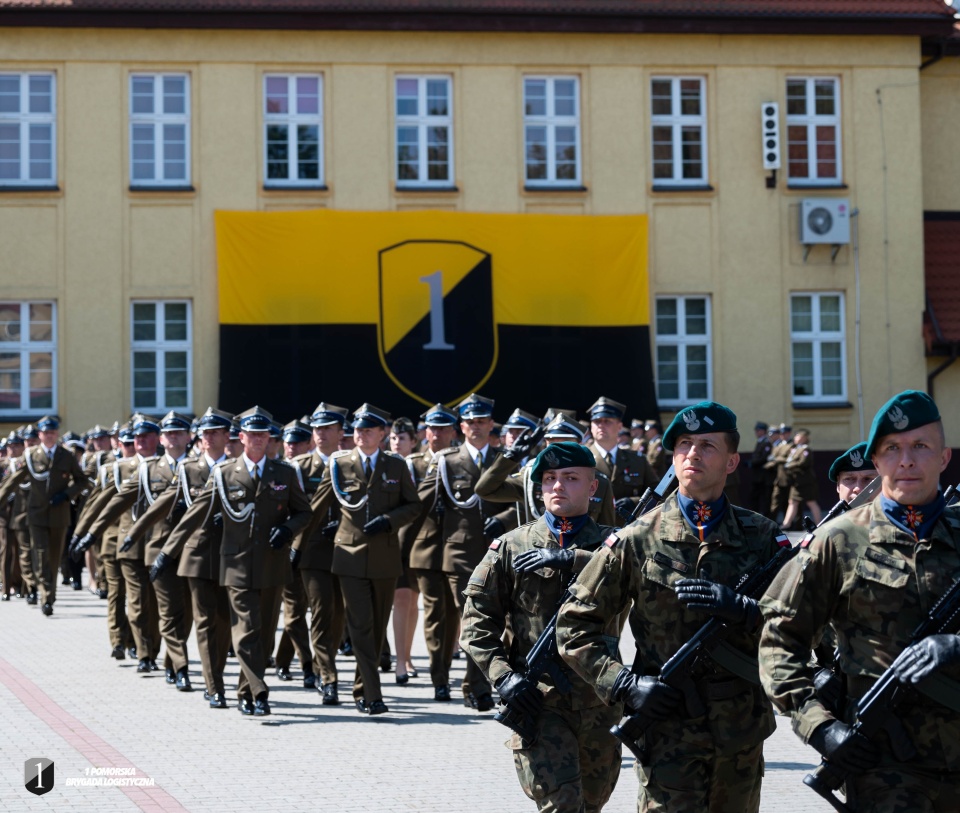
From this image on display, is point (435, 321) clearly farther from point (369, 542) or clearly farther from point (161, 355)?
point (369, 542)

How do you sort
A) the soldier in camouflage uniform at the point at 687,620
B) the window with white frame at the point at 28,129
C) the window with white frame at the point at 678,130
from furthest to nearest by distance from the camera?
the window with white frame at the point at 678,130, the window with white frame at the point at 28,129, the soldier in camouflage uniform at the point at 687,620

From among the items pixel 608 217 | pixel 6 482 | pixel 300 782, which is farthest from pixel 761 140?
pixel 300 782

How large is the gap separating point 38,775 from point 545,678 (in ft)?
13.5

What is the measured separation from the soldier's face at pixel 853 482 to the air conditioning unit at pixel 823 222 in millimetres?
23222

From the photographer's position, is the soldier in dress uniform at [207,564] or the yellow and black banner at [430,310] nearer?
the soldier in dress uniform at [207,564]

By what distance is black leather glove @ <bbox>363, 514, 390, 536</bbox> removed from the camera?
1270cm

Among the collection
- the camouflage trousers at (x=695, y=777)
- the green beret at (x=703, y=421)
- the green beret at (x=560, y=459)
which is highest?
the green beret at (x=703, y=421)

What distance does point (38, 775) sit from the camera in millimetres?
9469

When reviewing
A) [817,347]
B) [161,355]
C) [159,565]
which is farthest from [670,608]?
[817,347]

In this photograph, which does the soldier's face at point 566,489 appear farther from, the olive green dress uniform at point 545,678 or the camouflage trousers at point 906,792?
the camouflage trousers at point 906,792

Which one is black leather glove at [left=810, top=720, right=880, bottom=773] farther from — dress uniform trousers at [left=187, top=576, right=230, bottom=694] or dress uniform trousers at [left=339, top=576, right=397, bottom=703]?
dress uniform trousers at [left=187, top=576, right=230, bottom=694]

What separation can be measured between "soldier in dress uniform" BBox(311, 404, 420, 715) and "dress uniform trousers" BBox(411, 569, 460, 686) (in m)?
0.41

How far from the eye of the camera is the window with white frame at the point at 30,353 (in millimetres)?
30016

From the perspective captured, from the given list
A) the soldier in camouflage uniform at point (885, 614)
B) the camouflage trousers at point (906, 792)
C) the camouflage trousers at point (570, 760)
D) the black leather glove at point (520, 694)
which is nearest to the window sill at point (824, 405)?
the camouflage trousers at point (570, 760)
